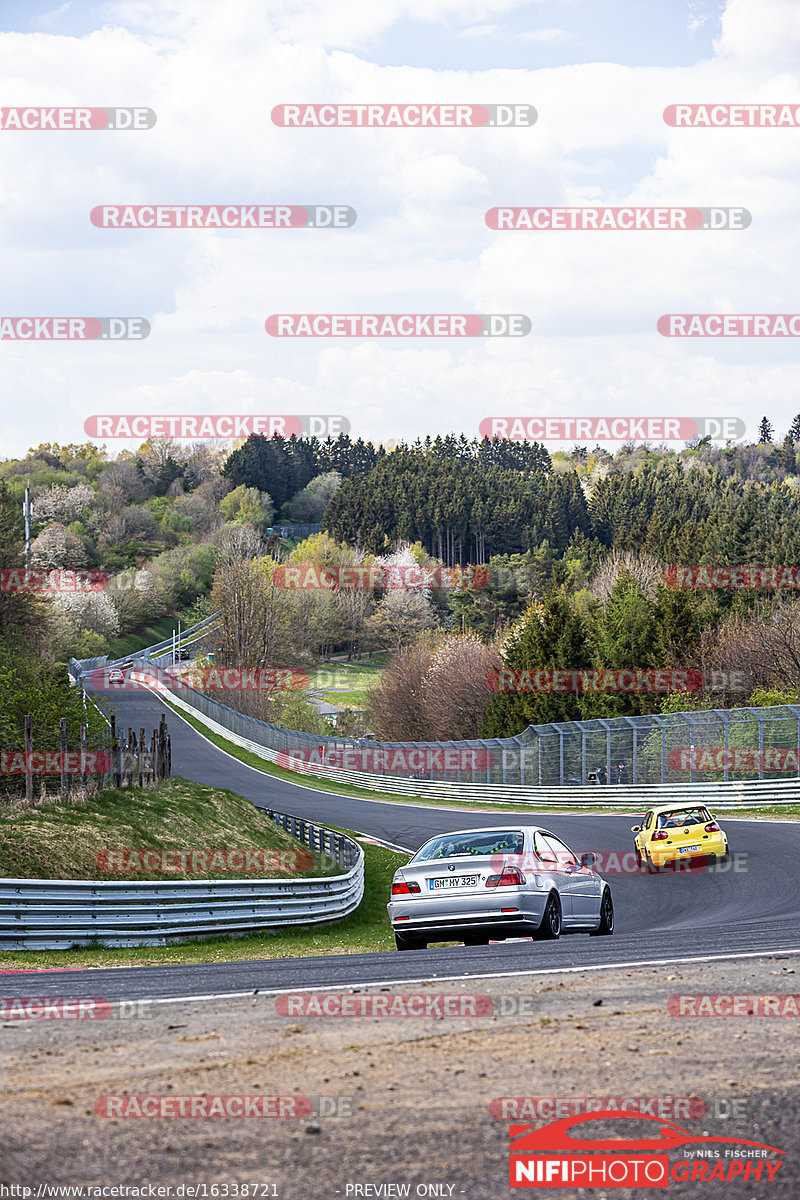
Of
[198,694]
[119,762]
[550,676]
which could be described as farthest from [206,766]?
[119,762]

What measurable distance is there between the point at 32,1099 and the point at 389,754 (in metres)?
53.8

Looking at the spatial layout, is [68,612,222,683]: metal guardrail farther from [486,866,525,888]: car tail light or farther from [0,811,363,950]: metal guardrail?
[486,866,525,888]: car tail light

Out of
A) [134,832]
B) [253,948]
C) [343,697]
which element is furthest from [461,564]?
[253,948]

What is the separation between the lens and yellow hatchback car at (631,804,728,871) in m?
22.3

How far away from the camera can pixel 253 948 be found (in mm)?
16047

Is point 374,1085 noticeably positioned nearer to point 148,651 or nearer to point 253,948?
point 253,948

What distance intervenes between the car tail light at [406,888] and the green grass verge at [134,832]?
17.8ft

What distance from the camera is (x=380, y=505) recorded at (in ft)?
561

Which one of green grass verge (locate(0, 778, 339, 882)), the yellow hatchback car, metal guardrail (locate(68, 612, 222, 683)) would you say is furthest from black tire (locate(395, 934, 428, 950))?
metal guardrail (locate(68, 612, 222, 683))

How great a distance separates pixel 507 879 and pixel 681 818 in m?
11.5

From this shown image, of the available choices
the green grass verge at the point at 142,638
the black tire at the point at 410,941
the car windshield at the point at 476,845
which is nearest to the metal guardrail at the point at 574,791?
the car windshield at the point at 476,845

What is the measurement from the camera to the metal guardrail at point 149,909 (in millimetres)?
13969

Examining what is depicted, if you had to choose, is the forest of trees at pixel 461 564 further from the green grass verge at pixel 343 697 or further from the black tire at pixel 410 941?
the black tire at pixel 410 941

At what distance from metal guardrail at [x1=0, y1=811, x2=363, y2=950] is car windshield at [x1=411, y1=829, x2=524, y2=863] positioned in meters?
4.35
